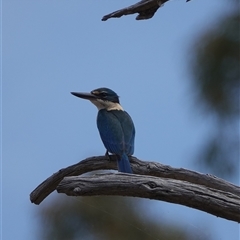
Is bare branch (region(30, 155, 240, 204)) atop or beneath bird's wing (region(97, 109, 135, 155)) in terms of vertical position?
beneath

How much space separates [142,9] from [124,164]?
2.98 feet

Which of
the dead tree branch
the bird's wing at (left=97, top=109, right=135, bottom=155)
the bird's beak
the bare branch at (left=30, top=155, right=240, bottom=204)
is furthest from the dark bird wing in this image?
the bird's beak

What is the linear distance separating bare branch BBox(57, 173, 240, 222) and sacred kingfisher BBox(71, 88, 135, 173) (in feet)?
3.21

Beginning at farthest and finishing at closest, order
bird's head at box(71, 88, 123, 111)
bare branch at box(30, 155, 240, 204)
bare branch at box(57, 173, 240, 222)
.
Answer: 1. bird's head at box(71, 88, 123, 111)
2. bare branch at box(30, 155, 240, 204)
3. bare branch at box(57, 173, 240, 222)

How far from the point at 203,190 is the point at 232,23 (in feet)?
5.98

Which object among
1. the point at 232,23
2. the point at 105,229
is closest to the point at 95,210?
the point at 105,229

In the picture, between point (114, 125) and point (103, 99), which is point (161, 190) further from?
point (103, 99)

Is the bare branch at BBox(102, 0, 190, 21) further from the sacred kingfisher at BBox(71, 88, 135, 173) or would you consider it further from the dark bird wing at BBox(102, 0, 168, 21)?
the sacred kingfisher at BBox(71, 88, 135, 173)

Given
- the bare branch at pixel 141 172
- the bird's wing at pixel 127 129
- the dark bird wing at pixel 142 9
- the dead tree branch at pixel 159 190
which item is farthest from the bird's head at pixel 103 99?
the dead tree branch at pixel 159 190

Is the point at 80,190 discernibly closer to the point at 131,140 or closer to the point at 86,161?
the point at 86,161

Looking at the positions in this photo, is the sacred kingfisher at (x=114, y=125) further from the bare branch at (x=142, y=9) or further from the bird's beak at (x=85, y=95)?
the bare branch at (x=142, y=9)

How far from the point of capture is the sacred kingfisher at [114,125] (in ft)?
14.4

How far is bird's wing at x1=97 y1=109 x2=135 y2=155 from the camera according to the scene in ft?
14.7

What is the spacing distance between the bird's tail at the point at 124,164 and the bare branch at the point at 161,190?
0.92m
